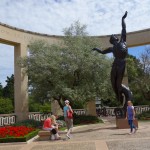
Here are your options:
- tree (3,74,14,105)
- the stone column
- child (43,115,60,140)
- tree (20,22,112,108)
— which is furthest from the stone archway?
tree (3,74,14,105)

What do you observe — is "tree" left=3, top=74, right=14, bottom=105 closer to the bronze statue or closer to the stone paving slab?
the bronze statue

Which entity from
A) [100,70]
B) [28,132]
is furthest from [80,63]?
[28,132]

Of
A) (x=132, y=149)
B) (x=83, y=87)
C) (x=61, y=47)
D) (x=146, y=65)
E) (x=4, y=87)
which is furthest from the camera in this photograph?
(x=4, y=87)

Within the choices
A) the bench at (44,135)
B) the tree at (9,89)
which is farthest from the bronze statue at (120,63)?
the tree at (9,89)

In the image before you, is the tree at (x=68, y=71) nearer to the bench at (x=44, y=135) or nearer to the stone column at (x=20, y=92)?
the stone column at (x=20, y=92)

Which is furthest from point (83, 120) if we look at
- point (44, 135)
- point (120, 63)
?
point (44, 135)

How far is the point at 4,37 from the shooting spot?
25.2 metres

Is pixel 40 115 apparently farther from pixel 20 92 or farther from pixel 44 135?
pixel 44 135

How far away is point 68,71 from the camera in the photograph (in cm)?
2305

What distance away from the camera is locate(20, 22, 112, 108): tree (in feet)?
73.7

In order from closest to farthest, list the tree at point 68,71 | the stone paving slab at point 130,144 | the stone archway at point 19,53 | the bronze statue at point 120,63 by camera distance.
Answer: the stone paving slab at point 130,144, the bronze statue at point 120,63, the tree at point 68,71, the stone archway at point 19,53

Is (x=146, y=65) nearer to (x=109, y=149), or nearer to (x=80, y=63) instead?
(x=80, y=63)

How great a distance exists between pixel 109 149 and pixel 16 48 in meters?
18.8

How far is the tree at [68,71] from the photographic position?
2247 cm
